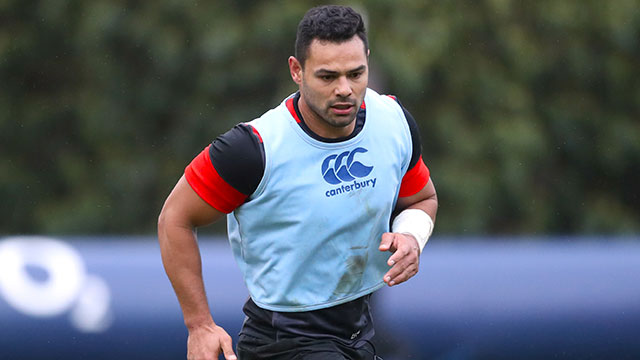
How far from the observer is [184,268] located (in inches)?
121

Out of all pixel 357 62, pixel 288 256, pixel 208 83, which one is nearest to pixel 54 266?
pixel 288 256

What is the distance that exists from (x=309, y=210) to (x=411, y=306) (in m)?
2.15

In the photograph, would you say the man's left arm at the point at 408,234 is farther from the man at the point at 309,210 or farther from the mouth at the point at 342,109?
the mouth at the point at 342,109

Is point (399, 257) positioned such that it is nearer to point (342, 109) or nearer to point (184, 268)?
point (342, 109)

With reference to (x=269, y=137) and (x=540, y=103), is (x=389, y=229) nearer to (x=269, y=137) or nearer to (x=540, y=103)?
(x=269, y=137)

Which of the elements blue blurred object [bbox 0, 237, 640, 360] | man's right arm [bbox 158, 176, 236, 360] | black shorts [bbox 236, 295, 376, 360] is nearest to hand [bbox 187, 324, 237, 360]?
man's right arm [bbox 158, 176, 236, 360]

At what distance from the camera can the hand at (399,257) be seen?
117 inches

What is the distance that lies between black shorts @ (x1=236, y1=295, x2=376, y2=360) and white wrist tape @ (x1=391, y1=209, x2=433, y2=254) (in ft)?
0.93

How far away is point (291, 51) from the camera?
8.89 metres

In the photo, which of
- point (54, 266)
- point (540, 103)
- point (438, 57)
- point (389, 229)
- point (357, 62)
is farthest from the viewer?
point (540, 103)

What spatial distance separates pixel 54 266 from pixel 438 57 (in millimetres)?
4516

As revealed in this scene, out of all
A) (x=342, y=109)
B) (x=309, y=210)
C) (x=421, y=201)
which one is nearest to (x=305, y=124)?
(x=342, y=109)

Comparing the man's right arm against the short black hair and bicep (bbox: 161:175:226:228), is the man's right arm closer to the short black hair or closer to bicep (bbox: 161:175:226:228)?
bicep (bbox: 161:175:226:228)

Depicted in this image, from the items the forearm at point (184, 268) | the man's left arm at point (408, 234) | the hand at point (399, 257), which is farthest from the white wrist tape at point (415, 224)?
the forearm at point (184, 268)
